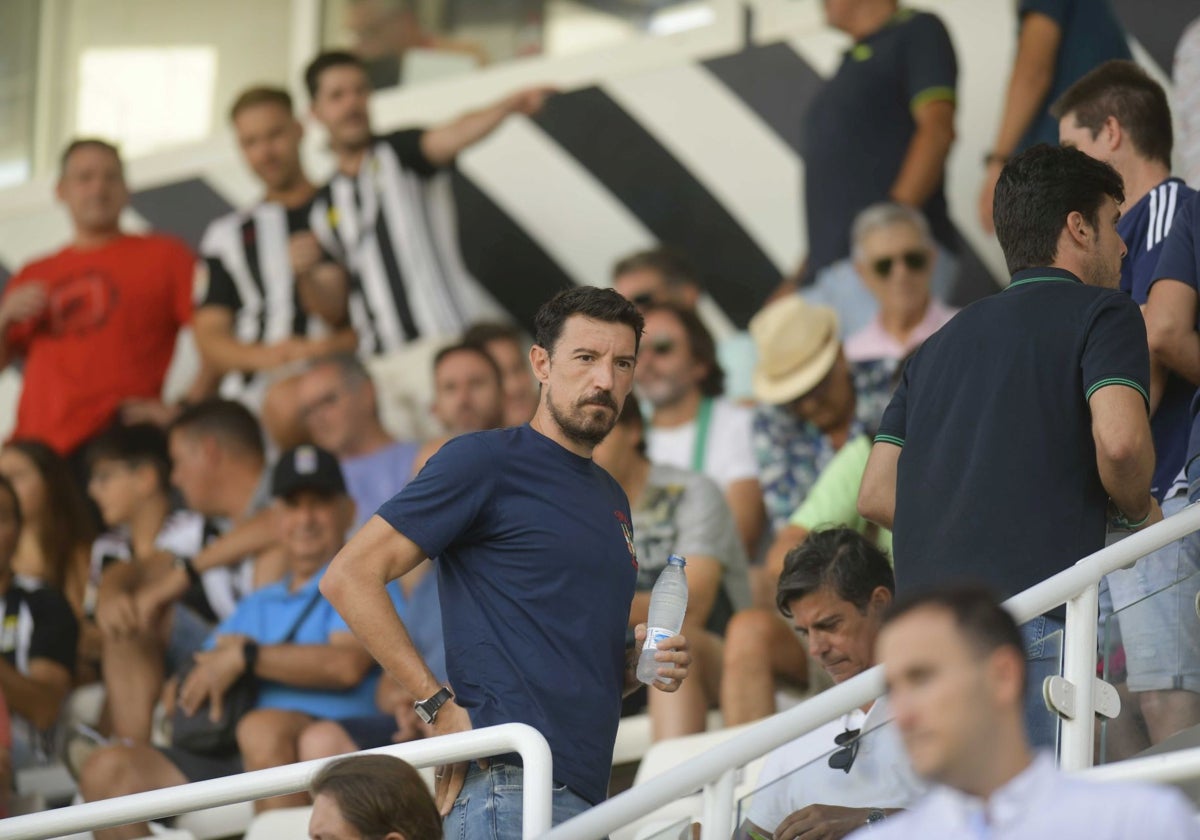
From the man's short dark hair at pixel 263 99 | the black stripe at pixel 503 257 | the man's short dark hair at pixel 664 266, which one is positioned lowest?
the man's short dark hair at pixel 664 266

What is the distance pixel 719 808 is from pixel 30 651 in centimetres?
384

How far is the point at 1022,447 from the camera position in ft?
10.1

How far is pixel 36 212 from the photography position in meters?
9.15

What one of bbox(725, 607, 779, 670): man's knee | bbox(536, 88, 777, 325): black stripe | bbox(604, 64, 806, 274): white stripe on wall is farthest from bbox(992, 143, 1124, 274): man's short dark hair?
bbox(536, 88, 777, 325): black stripe

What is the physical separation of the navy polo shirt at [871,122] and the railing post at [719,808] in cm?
379

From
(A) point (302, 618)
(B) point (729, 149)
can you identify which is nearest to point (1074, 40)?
(B) point (729, 149)

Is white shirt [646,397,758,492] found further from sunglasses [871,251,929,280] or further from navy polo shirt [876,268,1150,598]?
navy polo shirt [876,268,1150,598]

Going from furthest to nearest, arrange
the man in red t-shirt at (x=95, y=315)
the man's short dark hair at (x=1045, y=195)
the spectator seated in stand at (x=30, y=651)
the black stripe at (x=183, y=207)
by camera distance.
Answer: the black stripe at (x=183, y=207)
the man in red t-shirt at (x=95, y=315)
the spectator seated in stand at (x=30, y=651)
the man's short dark hair at (x=1045, y=195)

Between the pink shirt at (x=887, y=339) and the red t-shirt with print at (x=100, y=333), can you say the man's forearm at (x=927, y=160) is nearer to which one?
the pink shirt at (x=887, y=339)

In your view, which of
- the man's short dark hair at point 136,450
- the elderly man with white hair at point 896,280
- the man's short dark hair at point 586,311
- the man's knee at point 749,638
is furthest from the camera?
the man's short dark hair at point 136,450

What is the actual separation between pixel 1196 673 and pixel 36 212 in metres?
7.16

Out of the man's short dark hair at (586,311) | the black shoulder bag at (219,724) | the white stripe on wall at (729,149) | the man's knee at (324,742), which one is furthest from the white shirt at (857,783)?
the white stripe on wall at (729,149)

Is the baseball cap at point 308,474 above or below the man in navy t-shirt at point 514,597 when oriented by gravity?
above

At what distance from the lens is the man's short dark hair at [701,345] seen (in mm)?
6176
